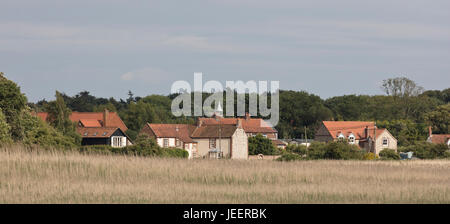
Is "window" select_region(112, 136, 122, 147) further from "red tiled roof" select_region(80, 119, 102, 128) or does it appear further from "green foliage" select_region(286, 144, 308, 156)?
"green foliage" select_region(286, 144, 308, 156)

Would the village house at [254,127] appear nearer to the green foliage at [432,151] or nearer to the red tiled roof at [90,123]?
the red tiled roof at [90,123]

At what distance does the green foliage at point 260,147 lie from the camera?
281 feet

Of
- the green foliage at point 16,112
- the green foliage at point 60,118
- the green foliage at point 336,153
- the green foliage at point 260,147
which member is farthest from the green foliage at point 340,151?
the green foliage at point 60,118

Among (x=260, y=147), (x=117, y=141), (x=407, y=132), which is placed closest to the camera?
(x=260, y=147)

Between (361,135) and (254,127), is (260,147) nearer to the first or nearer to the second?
(361,135)

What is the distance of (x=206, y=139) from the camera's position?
91875 millimetres

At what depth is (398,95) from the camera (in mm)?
137750

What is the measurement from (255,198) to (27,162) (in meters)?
9.33

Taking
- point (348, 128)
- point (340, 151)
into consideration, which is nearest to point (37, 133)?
point (340, 151)

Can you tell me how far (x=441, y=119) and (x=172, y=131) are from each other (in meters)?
50.4

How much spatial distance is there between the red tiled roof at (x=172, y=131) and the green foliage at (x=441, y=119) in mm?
46380
